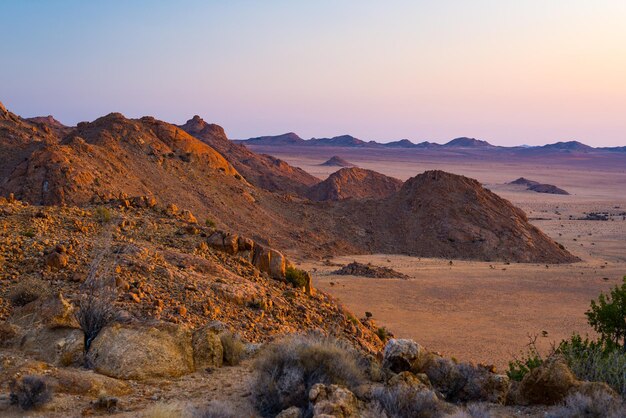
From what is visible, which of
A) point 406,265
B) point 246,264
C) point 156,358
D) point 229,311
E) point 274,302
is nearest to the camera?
point 156,358

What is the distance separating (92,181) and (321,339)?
2588 centimetres

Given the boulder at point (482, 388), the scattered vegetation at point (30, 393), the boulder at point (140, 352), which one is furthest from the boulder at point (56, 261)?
the boulder at point (482, 388)

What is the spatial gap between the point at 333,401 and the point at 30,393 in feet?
11.0

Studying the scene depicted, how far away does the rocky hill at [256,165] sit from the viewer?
6838 cm

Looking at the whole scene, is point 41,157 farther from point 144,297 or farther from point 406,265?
point 144,297

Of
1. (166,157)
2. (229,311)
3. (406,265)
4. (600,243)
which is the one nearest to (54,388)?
(229,311)

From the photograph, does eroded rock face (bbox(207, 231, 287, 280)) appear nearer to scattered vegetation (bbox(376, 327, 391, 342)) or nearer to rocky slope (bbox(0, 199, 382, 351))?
rocky slope (bbox(0, 199, 382, 351))

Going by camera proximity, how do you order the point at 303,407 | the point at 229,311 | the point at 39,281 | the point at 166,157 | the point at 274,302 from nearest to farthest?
the point at 303,407
the point at 39,281
the point at 229,311
the point at 274,302
the point at 166,157

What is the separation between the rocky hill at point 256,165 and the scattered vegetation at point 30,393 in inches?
2312

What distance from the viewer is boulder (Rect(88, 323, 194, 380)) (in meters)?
8.61

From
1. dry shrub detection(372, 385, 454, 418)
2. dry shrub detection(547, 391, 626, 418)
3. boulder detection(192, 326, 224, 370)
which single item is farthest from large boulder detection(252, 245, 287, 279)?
dry shrub detection(547, 391, 626, 418)

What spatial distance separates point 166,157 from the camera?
133 ft

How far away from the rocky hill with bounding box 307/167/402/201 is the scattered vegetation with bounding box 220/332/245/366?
52456mm

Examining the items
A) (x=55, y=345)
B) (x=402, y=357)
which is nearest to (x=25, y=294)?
(x=55, y=345)
